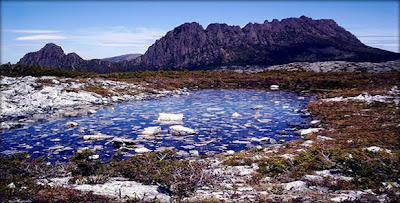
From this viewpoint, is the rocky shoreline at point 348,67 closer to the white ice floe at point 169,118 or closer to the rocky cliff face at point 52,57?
the white ice floe at point 169,118

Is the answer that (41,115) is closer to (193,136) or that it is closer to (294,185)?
(193,136)

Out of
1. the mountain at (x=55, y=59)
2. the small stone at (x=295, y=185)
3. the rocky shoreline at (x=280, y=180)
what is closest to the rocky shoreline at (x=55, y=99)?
the rocky shoreline at (x=280, y=180)

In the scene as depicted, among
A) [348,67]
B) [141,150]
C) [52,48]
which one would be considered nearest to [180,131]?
[141,150]

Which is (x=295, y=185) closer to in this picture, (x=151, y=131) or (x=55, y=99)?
(x=151, y=131)

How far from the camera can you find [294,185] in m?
6.40

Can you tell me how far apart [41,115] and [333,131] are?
16.9m

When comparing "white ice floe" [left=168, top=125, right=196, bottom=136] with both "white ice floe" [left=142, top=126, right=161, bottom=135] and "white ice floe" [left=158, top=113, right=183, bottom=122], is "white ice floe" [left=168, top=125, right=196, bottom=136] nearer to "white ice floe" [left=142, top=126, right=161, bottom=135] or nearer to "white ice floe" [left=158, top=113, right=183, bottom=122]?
"white ice floe" [left=142, top=126, right=161, bottom=135]

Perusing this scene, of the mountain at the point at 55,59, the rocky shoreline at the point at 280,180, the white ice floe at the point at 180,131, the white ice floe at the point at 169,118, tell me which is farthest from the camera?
the mountain at the point at 55,59

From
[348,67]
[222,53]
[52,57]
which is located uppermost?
[222,53]

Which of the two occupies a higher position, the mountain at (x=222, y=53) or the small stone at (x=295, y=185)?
the mountain at (x=222, y=53)

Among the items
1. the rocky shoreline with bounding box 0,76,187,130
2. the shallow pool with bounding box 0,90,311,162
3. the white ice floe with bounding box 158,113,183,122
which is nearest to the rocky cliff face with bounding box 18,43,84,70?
the rocky shoreline with bounding box 0,76,187,130

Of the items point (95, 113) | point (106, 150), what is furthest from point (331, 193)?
point (95, 113)

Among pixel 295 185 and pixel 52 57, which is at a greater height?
pixel 52 57

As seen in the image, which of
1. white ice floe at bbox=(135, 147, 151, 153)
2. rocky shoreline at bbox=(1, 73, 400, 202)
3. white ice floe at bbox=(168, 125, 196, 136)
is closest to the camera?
rocky shoreline at bbox=(1, 73, 400, 202)
